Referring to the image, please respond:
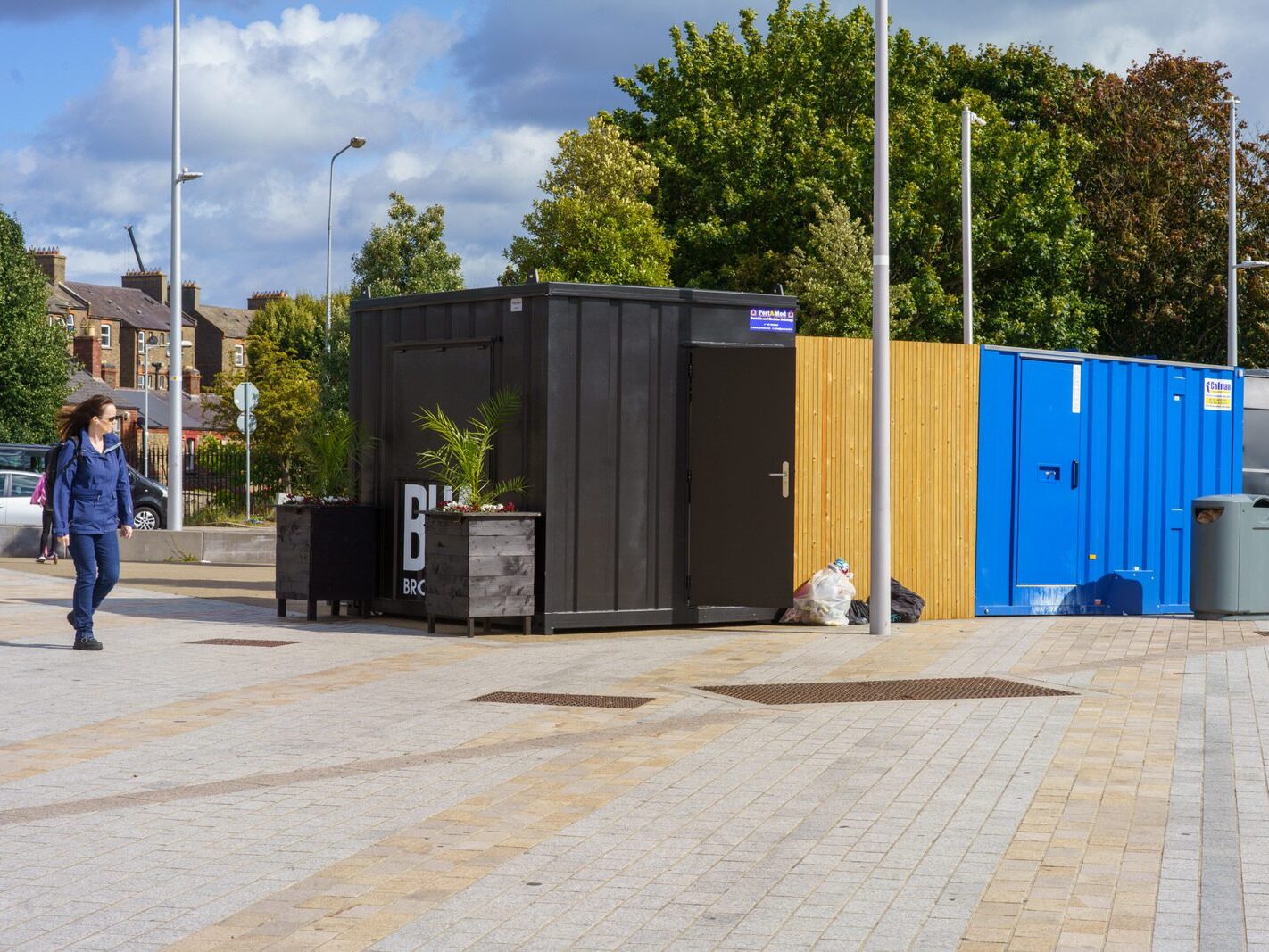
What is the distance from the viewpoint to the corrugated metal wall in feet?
47.9

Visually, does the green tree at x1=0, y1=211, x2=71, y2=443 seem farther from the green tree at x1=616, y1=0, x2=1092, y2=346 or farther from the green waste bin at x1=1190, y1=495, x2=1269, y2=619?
the green waste bin at x1=1190, y1=495, x2=1269, y2=619

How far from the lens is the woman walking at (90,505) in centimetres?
1211

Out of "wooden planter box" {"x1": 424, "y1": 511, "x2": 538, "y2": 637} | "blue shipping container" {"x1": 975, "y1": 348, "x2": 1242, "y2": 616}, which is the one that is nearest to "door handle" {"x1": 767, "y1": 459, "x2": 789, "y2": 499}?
"wooden planter box" {"x1": 424, "y1": 511, "x2": 538, "y2": 637}

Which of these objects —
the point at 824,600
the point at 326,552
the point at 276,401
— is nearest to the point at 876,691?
the point at 824,600

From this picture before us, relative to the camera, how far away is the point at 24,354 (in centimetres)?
5172

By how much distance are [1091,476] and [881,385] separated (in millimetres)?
3346

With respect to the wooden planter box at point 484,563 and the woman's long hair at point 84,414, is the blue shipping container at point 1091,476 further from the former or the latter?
the woman's long hair at point 84,414

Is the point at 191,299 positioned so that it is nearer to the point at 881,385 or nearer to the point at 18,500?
the point at 18,500

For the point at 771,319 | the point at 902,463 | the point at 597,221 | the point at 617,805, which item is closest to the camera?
the point at 617,805

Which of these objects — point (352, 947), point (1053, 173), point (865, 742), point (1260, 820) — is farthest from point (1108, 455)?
point (1053, 173)

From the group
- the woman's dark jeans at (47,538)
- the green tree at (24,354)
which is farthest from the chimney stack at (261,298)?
the woman's dark jeans at (47,538)

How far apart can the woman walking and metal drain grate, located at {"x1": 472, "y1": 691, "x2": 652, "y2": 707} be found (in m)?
3.80

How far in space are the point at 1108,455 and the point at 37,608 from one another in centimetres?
1052

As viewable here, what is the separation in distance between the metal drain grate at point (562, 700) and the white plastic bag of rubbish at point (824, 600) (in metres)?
4.70
